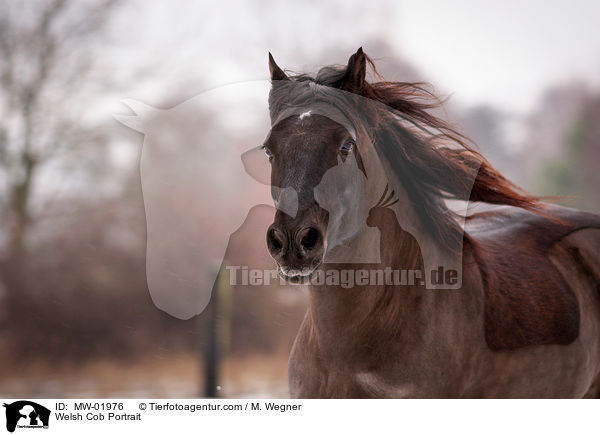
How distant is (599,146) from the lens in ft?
25.1

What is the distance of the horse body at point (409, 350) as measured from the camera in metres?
1.74

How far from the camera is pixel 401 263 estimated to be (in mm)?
1855

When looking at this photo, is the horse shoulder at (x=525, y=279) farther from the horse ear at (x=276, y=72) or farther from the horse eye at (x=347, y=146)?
the horse ear at (x=276, y=72)

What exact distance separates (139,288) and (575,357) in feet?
11.7

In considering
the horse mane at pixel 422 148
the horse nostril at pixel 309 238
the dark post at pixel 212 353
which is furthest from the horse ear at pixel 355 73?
the dark post at pixel 212 353

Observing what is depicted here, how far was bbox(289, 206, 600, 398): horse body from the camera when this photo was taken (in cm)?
174

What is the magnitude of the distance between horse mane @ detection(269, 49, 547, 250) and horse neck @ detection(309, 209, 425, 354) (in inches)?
9.4

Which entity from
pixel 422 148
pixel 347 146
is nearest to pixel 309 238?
pixel 347 146

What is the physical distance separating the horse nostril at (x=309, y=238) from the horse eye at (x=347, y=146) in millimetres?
307

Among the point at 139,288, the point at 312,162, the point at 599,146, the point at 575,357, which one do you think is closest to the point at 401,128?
the point at 312,162
